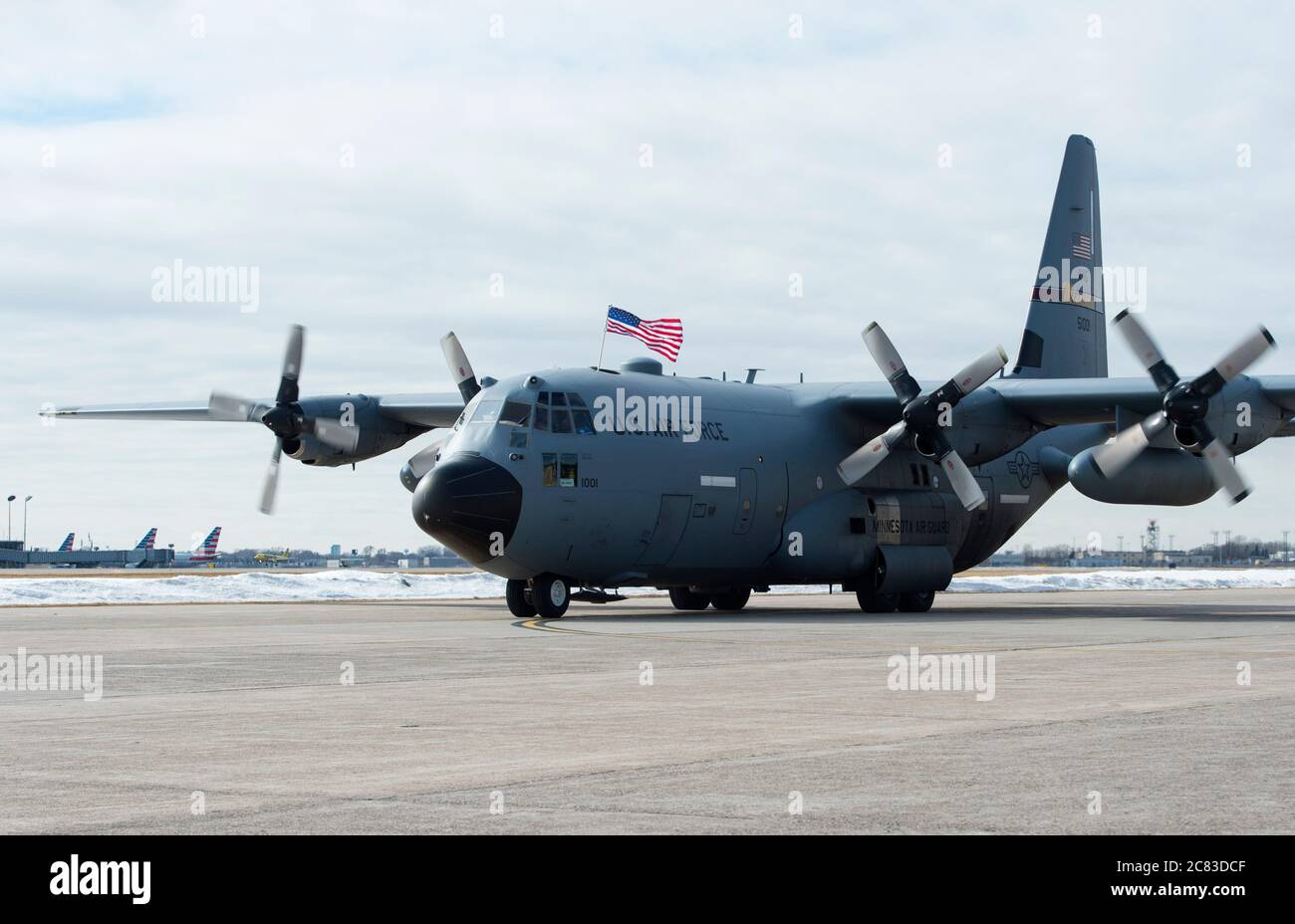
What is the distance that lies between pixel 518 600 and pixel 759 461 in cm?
676

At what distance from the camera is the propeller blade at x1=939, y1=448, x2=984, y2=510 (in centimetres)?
3578

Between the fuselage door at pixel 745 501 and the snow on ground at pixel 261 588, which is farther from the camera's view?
the snow on ground at pixel 261 588

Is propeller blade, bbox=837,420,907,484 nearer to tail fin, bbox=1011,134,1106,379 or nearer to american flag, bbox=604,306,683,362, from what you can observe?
american flag, bbox=604,306,683,362

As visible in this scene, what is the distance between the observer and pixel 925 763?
10.4 metres

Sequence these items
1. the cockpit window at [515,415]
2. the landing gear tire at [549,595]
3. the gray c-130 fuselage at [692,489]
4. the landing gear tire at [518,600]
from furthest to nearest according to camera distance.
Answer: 1. the landing gear tire at [518,600]
2. the landing gear tire at [549,595]
3. the cockpit window at [515,415]
4. the gray c-130 fuselage at [692,489]

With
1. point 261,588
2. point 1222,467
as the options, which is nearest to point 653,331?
point 1222,467

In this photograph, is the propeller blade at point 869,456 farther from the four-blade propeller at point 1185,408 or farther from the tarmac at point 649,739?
the tarmac at point 649,739

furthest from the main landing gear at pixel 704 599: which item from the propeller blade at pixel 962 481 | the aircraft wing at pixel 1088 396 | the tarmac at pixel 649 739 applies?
the tarmac at pixel 649 739

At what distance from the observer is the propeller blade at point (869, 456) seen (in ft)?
121

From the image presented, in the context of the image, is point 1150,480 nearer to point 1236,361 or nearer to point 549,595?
point 1236,361

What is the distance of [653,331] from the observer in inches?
1586

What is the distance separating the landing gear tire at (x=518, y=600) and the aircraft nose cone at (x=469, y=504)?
2.45m

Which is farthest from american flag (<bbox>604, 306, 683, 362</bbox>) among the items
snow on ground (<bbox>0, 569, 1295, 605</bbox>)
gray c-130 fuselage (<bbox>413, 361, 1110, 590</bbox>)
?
snow on ground (<bbox>0, 569, 1295, 605</bbox>)
